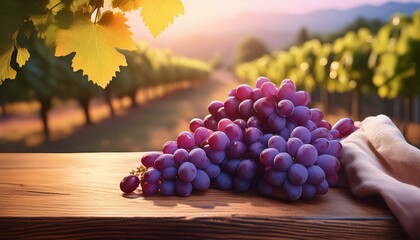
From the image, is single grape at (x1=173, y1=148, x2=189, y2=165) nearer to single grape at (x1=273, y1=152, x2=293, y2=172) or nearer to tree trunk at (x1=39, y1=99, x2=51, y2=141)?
single grape at (x1=273, y1=152, x2=293, y2=172)

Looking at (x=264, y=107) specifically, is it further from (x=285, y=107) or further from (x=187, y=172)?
(x=187, y=172)

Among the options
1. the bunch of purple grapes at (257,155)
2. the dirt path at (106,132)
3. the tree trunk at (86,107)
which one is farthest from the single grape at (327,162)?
the tree trunk at (86,107)

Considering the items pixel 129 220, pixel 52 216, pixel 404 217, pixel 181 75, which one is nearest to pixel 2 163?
pixel 52 216

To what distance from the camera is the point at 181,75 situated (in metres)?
40.2

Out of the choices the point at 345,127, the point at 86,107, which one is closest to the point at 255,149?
the point at 345,127

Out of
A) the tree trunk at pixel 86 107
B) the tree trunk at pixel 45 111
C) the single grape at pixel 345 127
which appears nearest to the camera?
the single grape at pixel 345 127

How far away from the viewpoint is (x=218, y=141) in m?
1.27

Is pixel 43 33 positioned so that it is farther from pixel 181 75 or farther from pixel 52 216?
pixel 181 75

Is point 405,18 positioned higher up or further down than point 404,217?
higher up

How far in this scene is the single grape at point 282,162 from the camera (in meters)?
1.18

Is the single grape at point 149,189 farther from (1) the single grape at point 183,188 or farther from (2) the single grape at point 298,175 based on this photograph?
(2) the single grape at point 298,175

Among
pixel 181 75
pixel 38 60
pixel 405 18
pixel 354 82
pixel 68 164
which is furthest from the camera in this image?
pixel 181 75

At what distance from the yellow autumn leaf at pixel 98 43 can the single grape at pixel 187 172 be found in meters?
0.29

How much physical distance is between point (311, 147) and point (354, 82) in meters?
14.8
